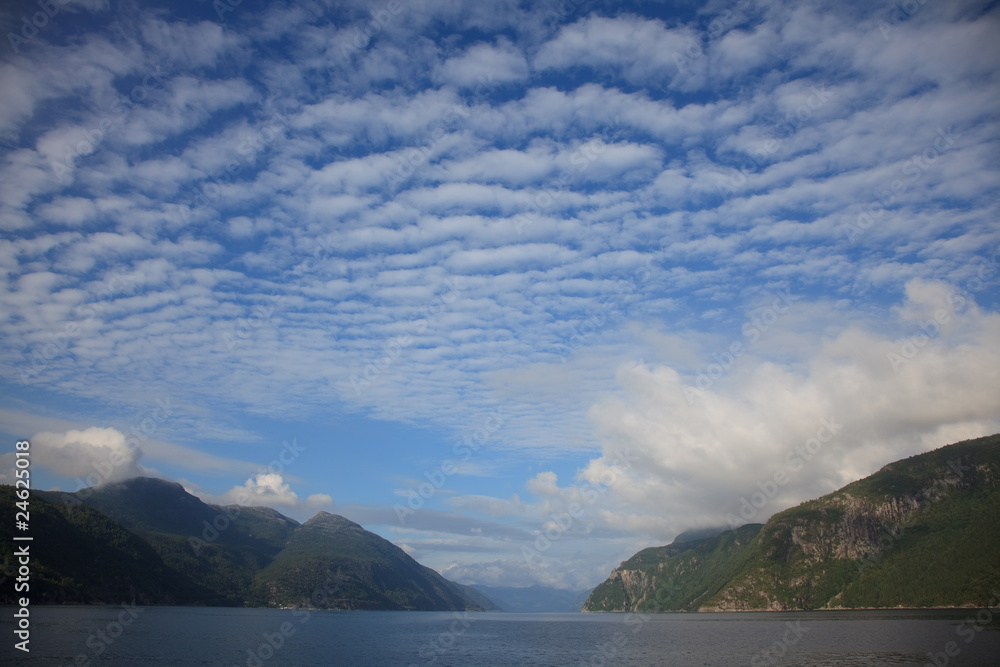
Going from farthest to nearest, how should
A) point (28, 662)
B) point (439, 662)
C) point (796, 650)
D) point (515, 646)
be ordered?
point (515, 646)
point (796, 650)
point (439, 662)
point (28, 662)

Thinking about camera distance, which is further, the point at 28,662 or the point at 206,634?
the point at 206,634

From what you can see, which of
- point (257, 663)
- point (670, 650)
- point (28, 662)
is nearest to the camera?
point (28, 662)

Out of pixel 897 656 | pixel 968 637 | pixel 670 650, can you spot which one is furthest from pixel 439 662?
pixel 968 637

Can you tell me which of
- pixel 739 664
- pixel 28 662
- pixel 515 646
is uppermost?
pixel 28 662

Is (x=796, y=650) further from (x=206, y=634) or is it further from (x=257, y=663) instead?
(x=206, y=634)

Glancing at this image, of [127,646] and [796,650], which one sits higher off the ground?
[127,646]

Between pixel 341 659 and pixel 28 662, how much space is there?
158ft

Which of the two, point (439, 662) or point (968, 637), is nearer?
point (439, 662)

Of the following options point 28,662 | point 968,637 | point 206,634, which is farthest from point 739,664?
point 206,634

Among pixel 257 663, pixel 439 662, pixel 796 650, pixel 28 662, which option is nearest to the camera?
pixel 28 662

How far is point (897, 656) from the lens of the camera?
94875 mm

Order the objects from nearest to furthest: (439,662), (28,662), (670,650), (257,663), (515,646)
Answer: (28,662), (257,663), (439,662), (670,650), (515,646)

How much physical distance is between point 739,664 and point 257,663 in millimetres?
83812

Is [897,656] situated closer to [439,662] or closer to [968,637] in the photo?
[968,637]
